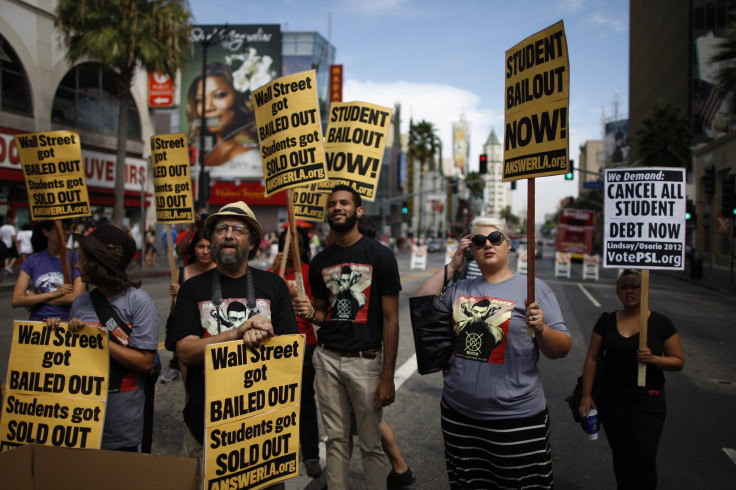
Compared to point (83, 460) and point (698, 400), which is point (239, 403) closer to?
point (83, 460)

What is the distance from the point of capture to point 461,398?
3039 mm

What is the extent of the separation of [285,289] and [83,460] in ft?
4.10

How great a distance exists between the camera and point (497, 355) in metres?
3.00

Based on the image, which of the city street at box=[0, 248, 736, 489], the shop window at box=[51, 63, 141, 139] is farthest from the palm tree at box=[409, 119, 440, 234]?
the city street at box=[0, 248, 736, 489]

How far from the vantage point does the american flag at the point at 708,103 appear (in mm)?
41656

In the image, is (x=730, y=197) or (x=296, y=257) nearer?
(x=296, y=257)

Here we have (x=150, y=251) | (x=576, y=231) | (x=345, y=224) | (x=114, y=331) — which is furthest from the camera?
(x=576, y=231)

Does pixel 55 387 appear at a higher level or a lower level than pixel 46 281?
lower

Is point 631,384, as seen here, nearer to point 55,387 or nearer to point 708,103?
point 55,387

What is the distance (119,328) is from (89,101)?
1002 inches

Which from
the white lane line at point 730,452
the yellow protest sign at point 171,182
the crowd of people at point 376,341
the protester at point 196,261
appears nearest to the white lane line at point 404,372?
→ the protester at point 196,261

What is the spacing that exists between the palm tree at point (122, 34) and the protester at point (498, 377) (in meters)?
19.2

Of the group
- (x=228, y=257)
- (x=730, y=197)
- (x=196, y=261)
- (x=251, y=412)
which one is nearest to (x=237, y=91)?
(x=730, y=197)

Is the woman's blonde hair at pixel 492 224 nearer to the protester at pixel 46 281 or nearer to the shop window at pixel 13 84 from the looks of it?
the protester at pixel 46 281
